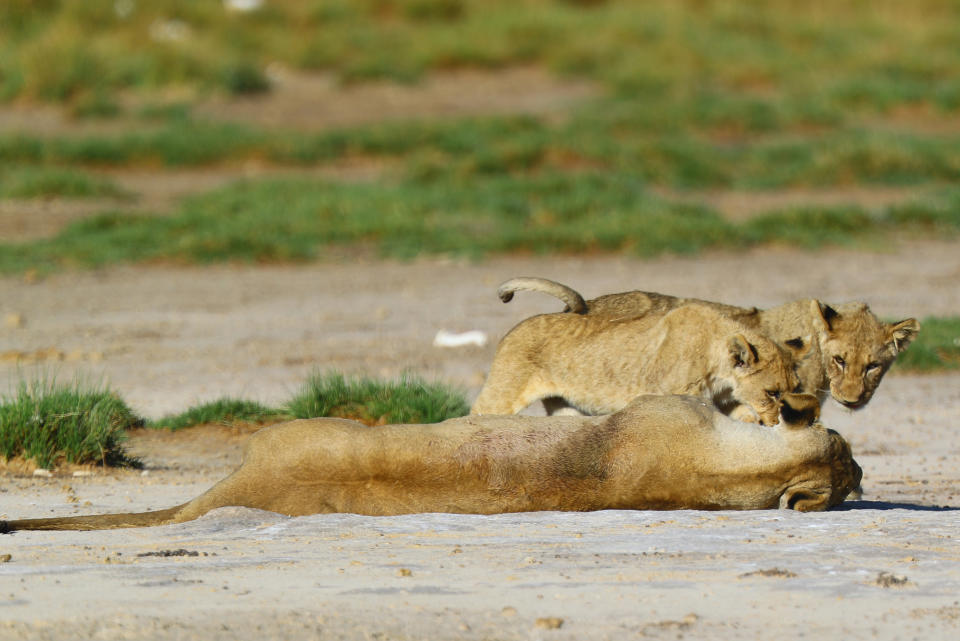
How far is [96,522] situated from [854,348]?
11.1 ft

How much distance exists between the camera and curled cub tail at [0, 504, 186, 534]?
18.6 ft

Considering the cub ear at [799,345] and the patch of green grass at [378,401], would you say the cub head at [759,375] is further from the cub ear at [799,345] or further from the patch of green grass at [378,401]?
the patch of green grass at [378,401]

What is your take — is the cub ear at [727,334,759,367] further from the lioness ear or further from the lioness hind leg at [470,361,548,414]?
the lioness ear

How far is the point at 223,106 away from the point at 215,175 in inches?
129

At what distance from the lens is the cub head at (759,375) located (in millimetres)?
6562

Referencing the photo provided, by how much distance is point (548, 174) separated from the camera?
59.2 ft

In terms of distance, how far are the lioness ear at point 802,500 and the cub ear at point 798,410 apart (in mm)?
227

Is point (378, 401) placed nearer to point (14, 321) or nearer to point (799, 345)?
point (799, 345)

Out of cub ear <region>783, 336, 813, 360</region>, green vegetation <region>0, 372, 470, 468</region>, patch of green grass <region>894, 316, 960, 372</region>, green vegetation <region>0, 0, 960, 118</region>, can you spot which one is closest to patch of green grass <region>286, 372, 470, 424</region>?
green vegetation <region>0, 372, 470, 468</region>

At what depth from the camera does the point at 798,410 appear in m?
5.58

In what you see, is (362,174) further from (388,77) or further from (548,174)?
(388,77)

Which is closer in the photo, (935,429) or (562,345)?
(562,345)

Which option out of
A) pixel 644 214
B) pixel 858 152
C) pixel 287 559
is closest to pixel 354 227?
pixel 644 214

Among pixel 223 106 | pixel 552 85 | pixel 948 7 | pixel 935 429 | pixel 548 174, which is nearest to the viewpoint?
pixel 935 429
